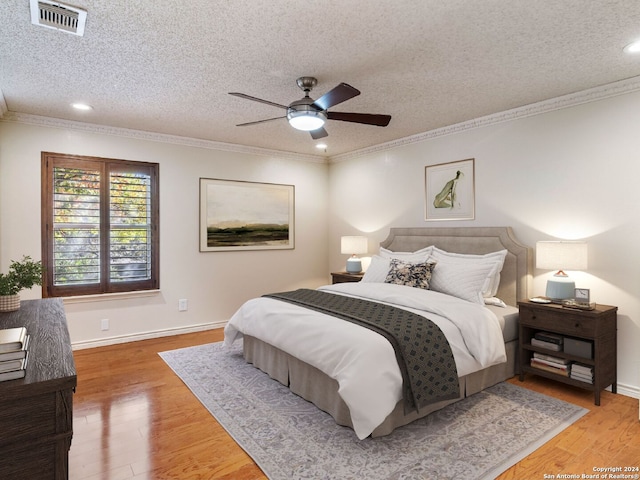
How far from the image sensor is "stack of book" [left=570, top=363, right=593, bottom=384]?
9.75 feet

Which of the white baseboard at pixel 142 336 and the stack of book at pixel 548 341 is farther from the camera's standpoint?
the white baseboard at pixel 142 336

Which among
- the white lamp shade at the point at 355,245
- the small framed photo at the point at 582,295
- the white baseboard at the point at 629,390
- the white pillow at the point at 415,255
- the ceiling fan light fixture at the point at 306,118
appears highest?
the ceiling fan light fixture at the point at 306,118

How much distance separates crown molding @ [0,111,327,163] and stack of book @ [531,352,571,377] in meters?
4.12

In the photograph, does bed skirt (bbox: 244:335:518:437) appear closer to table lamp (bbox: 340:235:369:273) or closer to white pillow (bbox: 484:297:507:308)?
white pillow (bbox: 484:297:507:308)

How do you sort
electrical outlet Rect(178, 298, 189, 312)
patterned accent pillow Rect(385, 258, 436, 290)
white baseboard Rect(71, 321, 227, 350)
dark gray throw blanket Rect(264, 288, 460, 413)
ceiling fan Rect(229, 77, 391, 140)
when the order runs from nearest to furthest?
dark gray throw blanket Rect(264, 288, 460, 413), ceiling fan Rect(229, 77, 391, 140), patterned accent pillow Rect(385, 258, 436, 290), white baseboard Rect(71, 321, 227, 350), electrical outlet Rect(178, 298, 189, 312)

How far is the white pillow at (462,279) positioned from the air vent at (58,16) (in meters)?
3.41

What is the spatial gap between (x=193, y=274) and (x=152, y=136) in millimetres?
1805

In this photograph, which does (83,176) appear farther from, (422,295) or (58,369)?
(422,295)

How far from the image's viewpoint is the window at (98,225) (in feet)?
13.6

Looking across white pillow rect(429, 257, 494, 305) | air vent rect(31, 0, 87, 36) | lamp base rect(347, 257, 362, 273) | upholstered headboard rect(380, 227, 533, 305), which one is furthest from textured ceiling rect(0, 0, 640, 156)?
lamp base rect(347, 257, 362, 273)

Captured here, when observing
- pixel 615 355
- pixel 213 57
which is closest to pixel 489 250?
pixel 615 355

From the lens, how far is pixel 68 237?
13.9 feet

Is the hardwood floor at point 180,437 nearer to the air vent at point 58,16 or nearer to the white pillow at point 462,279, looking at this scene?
the white pillow at point 462,279

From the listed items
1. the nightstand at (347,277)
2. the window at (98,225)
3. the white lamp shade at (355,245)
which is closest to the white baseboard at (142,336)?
the window at (98,225)
